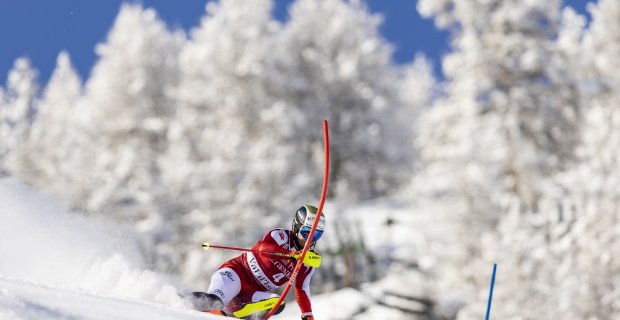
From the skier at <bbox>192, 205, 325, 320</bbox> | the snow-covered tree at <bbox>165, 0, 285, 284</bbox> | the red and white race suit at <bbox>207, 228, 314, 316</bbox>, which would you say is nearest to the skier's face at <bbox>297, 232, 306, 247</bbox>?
the skier at <bbox>192, 205, 325, 320</bbox>

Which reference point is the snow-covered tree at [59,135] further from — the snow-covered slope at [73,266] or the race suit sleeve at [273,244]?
the race suit sleeve at [273,244]

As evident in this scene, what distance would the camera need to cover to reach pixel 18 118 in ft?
196

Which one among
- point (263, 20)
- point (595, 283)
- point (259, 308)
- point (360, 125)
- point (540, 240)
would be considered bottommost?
point (259, 308)

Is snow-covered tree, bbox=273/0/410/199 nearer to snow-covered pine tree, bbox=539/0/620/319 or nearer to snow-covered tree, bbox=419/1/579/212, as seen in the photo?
snow-covered tree, bbox=419/1/579/212

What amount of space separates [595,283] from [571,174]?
5039 mm

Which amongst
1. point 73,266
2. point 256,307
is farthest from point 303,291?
point 73,266

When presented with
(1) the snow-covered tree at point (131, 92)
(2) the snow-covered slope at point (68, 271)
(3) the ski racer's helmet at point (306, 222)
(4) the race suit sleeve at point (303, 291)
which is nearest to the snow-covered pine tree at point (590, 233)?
(2) the snow-covered slope at point (68, 271)

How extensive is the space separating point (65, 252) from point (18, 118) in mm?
53016

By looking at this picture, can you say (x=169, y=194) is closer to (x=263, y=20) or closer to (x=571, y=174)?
(x=263, y=20)

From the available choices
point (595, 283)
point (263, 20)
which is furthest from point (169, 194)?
point (595, 283)

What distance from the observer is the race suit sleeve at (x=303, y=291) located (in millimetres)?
7594

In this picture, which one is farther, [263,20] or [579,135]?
[263,20]

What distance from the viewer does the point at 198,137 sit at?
37156 millimetres

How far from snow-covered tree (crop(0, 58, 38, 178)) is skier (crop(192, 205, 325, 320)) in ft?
148
